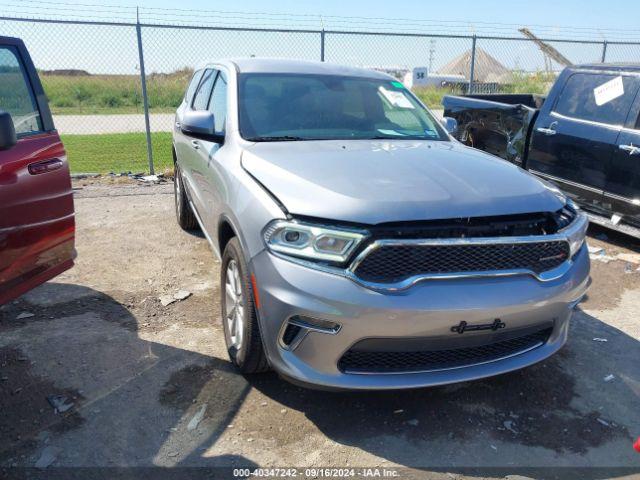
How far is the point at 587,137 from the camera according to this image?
18.6ft

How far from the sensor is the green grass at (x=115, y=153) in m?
9.87

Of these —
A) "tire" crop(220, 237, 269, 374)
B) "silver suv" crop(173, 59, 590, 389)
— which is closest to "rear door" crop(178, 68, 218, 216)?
"silver suv" crop(173, 59, 590, 389)

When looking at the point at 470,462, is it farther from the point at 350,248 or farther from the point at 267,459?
the point at 350,248

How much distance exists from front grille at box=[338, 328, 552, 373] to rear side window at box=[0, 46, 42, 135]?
2359 mm

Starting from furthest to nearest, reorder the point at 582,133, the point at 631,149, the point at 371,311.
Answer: the point at 582,133 → the point at 631,149 → the point at 371,311

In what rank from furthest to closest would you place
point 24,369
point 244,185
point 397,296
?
1. point 24,369
2. point 244,185
3. point 397,296

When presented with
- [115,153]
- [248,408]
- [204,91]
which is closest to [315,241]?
[248,408]

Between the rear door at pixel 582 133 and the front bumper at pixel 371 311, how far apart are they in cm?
341

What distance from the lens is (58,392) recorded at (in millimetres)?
3084

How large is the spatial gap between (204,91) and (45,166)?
1966mm

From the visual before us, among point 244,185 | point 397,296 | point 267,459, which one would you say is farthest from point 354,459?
point 244,185

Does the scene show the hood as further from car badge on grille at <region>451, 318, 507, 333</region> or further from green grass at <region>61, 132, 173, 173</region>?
green grass at <region>61, 132, 173, 173</region>

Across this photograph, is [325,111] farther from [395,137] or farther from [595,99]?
[595,99]

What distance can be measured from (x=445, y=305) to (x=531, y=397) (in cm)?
111
